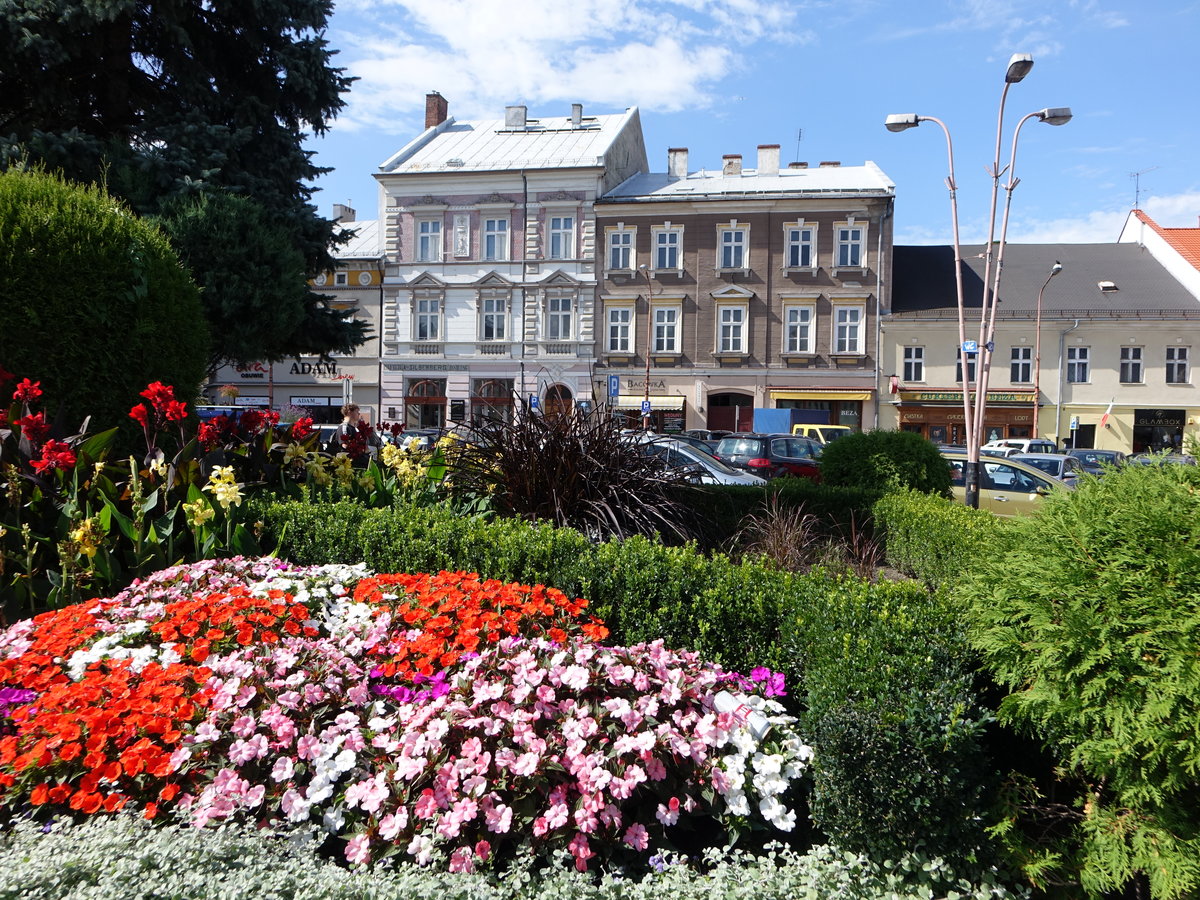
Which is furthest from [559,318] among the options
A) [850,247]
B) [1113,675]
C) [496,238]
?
[1113,675]

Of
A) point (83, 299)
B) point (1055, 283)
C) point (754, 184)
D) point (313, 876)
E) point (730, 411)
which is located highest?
point (754, 184)

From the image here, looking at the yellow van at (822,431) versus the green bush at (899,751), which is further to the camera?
the yellow van at (822,431)

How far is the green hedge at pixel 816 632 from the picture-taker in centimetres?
263

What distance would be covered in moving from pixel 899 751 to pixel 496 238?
34.0 meters

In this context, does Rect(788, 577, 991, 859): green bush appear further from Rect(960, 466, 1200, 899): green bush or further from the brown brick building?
the brown brick building

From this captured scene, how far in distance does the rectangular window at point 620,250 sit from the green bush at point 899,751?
105ft

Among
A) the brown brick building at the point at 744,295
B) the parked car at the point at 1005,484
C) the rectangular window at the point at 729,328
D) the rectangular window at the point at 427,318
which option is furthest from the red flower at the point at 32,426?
the rectangular window at the point at 427,318

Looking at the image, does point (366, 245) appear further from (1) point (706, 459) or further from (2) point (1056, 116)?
(2) point (1056, 116)

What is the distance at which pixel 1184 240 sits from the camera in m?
34.7

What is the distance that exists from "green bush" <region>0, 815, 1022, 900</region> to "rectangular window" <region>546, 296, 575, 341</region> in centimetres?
3214

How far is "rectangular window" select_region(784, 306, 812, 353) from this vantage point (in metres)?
32.8

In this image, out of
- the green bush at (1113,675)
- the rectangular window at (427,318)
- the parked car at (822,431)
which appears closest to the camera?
the green bush at (1113,675)

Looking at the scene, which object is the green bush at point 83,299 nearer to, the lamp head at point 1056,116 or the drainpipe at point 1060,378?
the lamp head at point 1056,116

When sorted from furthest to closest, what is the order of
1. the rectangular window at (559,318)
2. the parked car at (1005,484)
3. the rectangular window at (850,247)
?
1. the rectangular window at (559,318)
2. the rectangular window at (850,247)
3. the parked car at (1005,484)
